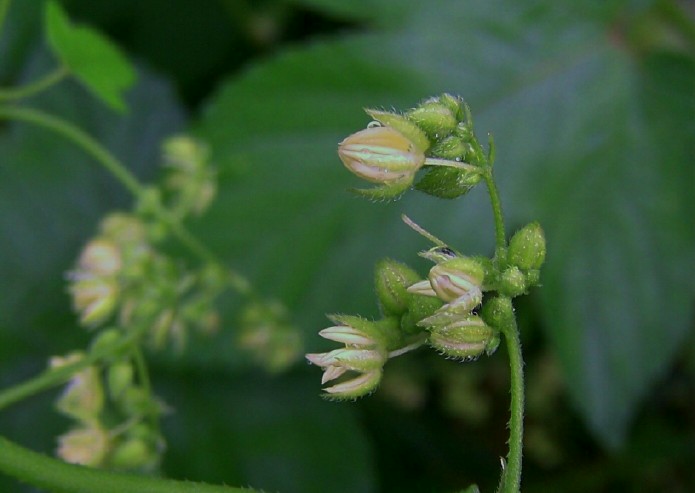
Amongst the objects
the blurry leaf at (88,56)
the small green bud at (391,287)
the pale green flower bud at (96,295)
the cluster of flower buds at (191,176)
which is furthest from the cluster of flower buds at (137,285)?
the small green bud at (391,287)

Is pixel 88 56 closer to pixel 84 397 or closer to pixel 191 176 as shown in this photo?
pixel 191 176

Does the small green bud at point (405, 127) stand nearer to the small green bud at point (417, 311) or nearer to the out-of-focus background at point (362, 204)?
the small green bud at point (417, 311)

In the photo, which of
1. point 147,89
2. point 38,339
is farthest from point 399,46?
point 38,339

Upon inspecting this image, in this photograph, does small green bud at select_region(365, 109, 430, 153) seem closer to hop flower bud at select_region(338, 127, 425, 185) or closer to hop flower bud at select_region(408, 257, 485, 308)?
hop flower bud at select_region(338, 127, 425, 185)

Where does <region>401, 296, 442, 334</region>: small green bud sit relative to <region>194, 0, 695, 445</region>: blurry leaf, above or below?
below

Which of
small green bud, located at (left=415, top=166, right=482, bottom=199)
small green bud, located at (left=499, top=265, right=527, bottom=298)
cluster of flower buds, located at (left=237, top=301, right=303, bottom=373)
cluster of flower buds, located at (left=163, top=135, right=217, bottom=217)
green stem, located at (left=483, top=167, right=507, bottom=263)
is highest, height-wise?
cluster of flower buds, located at (left=163, top=135, right=217, bottom=217)

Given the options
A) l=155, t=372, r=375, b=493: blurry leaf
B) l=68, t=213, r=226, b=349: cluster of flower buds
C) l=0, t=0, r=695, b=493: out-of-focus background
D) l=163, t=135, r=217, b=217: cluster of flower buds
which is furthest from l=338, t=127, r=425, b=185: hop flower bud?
l=155, t=372, r=375, b=493: blurry leaf
